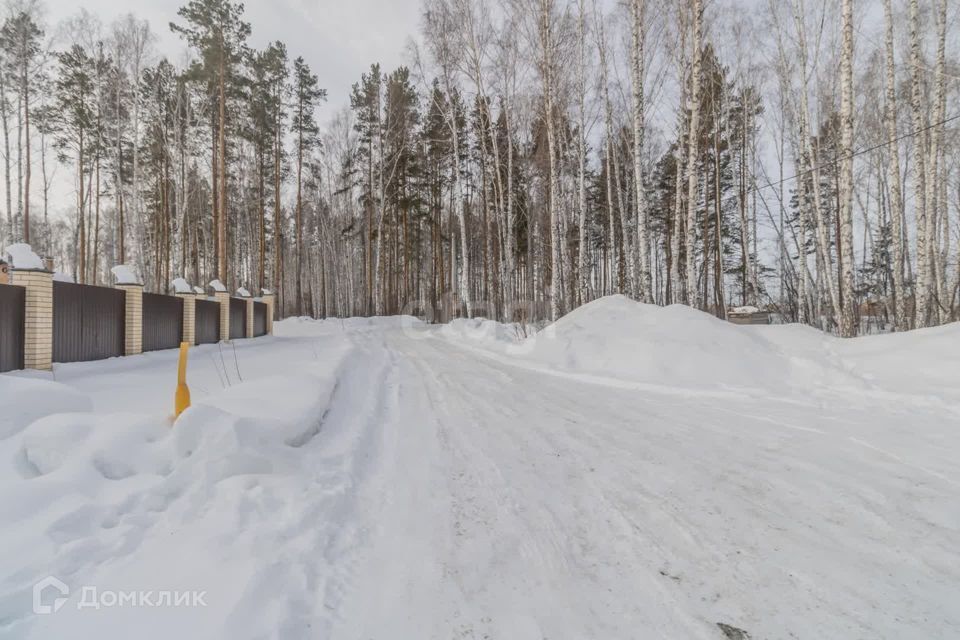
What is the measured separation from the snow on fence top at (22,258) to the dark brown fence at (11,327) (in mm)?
381

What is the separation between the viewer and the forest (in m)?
10.8

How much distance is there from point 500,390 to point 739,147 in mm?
20571

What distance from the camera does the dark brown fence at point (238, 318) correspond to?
13.9 m

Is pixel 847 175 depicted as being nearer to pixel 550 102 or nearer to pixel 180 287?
pixel 550 102

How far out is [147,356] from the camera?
847cm

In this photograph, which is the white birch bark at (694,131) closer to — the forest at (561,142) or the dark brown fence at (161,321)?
the forest at (561,142)

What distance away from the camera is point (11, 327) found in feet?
19.3

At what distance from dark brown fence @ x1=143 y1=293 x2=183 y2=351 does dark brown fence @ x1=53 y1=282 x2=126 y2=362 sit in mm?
786

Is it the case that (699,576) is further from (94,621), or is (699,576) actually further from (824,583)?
(94,621)

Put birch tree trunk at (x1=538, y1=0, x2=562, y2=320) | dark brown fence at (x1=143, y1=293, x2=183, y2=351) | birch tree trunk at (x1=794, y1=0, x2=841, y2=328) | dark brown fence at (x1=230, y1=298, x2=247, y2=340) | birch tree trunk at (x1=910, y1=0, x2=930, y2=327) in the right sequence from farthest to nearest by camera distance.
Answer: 1. dark brown fence at (x1=230, y1=298, x2=247, y2=340)
2. birch tree trunk at (x1=794, y1=0, x2=841, y2=328)
3. birch tree trunk at (x1=538, y1=0, x2=562, y2=320)
4. dark brown fence at (x1=143, y1=293, x2=183, y2=351)
5. birch tree trunk at (x1=910, y1=0, x2=930, y2=327)

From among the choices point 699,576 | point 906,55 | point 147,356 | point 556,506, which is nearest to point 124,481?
point 556,506

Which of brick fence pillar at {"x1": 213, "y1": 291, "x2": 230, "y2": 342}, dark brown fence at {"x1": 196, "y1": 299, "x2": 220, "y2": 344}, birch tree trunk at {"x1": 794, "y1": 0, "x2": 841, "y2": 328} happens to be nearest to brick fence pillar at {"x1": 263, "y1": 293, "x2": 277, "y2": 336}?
brick fence pillar at {"x1": 213, "y1": 291, "x2": 230, "y2": 342}

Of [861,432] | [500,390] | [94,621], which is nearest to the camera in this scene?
[94,621]

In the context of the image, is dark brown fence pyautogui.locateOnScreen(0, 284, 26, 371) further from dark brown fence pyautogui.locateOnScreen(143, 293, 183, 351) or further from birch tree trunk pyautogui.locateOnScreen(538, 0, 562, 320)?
birch tree trunk pyautogui.locateOnScreen(538, 0, 562, 320)
